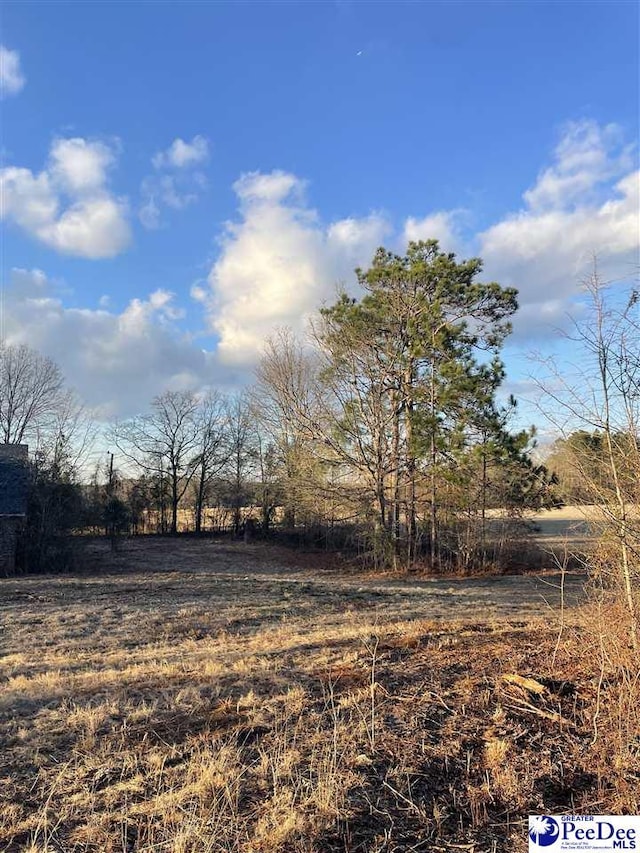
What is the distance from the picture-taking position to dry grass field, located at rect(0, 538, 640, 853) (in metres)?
2.86

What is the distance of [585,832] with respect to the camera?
2943mm

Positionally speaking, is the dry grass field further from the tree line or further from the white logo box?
the tree line

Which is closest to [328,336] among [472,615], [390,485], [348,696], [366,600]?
[390,485]

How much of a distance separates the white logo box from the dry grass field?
3.3 inches

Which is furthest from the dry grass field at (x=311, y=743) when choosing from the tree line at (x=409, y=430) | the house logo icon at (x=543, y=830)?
the tree line at (x=409, y=430)

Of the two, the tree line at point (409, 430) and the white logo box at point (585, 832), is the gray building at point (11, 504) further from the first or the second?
the white logo box at point (585, 832)

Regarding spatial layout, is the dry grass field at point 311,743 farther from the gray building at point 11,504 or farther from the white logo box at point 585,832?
the gray building at point 11,504

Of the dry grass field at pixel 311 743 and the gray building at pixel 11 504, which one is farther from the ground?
the gray building at pixel 11 504

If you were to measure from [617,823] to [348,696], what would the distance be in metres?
2.07

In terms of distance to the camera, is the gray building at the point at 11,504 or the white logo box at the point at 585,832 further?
the gray building at the point at 11,504

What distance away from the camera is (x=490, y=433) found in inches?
731

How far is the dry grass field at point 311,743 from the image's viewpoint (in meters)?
2.86

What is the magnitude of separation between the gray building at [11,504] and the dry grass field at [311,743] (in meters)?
12.8

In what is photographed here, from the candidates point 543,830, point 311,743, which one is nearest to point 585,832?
point 543,830
